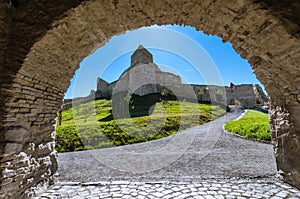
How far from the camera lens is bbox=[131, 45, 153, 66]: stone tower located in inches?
1494

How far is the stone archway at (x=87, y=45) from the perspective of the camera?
2775 millimetres

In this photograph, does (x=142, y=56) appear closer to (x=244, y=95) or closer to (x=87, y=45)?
(x=244, y=95)

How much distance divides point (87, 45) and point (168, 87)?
3263cm

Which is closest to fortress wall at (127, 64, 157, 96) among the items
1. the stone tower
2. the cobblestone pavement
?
the stone tower

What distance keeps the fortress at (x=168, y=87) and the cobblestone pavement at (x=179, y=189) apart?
29008mm

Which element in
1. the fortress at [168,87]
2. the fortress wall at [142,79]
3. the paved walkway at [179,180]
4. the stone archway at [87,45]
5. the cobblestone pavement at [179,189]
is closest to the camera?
the stone archway at [87,45]

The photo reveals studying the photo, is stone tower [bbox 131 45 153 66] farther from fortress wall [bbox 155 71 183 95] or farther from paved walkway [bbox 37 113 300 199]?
paved walkway [bbox 37 113 300 199]

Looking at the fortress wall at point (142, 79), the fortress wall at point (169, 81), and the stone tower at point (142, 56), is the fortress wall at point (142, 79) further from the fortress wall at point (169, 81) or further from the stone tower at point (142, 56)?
the stone tower at point (142, 56)

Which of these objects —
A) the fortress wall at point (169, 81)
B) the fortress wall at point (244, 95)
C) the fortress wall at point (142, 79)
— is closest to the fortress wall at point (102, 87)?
the fortress wall at point (142, 79)

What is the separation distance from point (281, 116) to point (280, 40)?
5.84 feet

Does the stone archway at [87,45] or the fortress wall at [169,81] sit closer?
the stone archway at [87,45]

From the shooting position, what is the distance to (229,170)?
518 centimetres

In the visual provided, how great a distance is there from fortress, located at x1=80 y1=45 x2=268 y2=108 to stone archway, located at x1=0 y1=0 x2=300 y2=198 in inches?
1156

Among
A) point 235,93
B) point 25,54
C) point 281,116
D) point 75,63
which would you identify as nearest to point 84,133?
point 75,63
